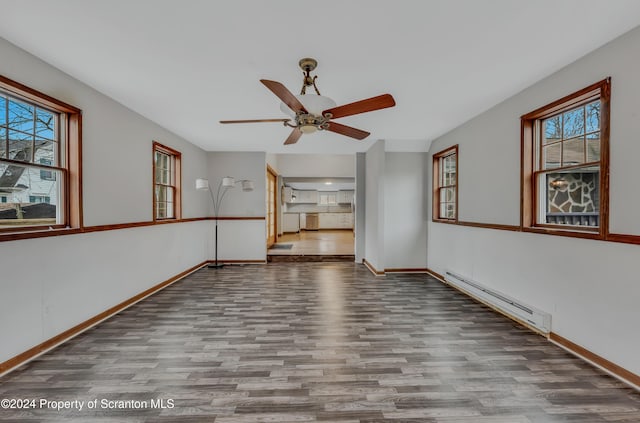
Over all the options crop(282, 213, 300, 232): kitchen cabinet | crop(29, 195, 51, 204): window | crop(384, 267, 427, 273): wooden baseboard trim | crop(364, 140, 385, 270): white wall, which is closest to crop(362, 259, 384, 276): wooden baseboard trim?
crop(364, 140, 385, 270): white wall

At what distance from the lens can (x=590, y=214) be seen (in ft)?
8.69

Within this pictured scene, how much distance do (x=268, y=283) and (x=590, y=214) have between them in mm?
4107

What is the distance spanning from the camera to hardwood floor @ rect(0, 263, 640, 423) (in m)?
1.76

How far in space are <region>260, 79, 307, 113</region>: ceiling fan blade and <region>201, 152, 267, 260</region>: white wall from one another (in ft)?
13.2

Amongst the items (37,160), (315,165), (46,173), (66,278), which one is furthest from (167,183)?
(315,165)

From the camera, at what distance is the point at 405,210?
5414 millimetres

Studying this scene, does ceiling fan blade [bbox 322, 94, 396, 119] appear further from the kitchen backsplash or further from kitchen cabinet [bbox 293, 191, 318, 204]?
the kitchen backsplash

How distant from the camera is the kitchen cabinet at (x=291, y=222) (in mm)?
12016

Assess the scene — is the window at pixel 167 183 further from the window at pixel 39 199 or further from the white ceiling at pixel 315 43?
the window at pixel 39 199

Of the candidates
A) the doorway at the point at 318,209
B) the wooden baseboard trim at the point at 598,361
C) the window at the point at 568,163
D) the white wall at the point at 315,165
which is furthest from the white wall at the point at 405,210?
the doorway at the point at 318,209

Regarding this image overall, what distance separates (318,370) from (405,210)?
383 cm

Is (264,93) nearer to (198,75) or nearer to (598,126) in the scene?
(198,75)

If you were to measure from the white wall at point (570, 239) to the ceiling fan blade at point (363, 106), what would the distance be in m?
1.67

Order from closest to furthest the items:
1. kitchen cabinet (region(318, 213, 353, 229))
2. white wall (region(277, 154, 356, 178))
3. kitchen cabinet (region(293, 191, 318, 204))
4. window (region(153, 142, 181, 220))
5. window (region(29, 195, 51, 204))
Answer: window (region(29, 195, 51, 204)), window (region(153, 142, 181, 220)), white wall (region(277, 154, 356, 178)), kitchen cabinet (region(293, 191, 318, 204)), kitchen cabinet (region(318, 213, 353, 229))
